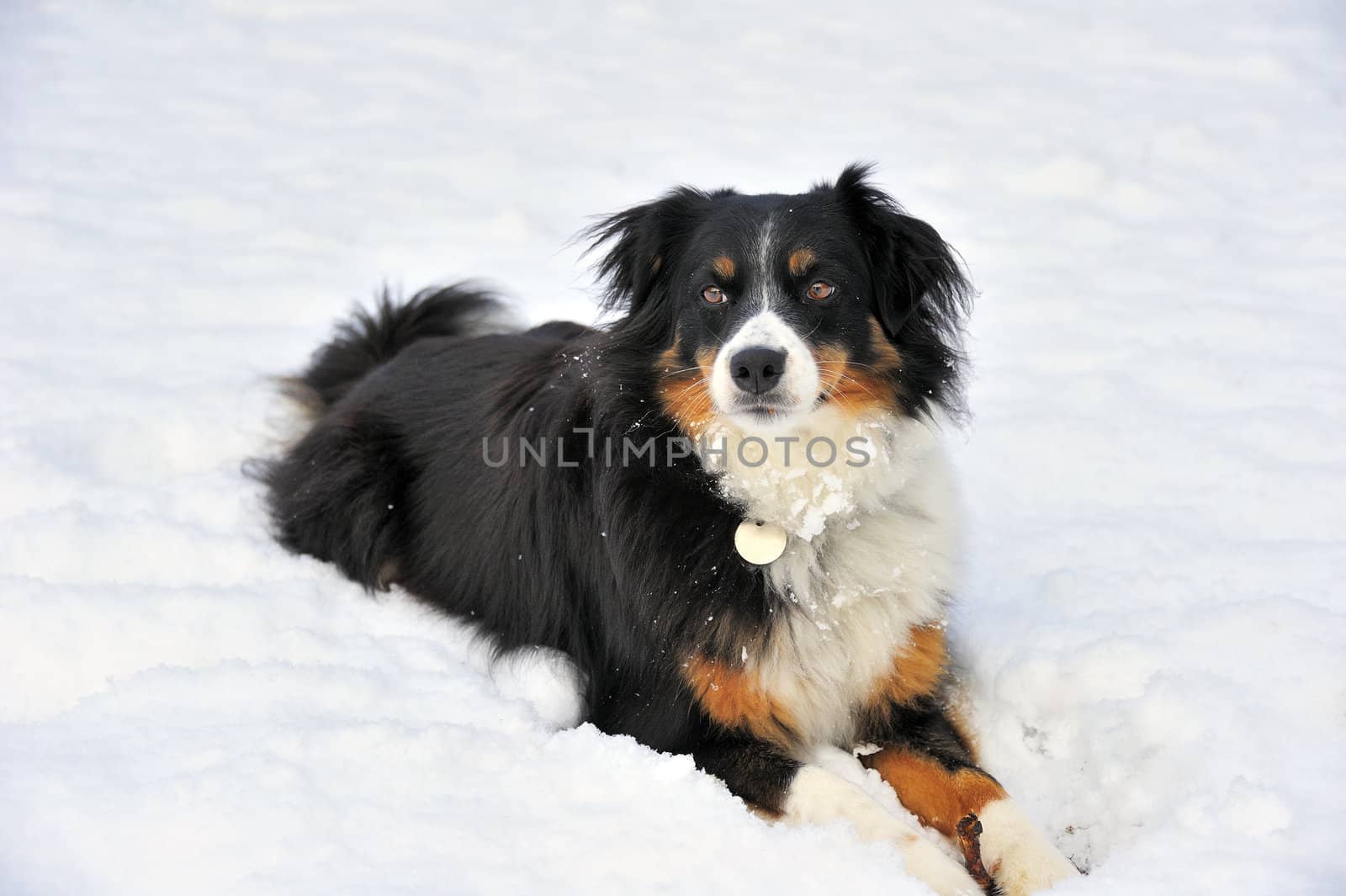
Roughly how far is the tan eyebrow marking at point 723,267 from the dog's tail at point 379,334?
226 centimetres

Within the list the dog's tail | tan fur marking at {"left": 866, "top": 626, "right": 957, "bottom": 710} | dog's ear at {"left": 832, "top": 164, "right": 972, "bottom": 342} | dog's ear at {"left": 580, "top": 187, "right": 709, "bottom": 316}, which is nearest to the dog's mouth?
dog's ear at {"left": 832, "top": 164, "right": 972, "bottom": 342}

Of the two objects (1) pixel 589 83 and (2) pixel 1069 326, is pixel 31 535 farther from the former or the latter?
(1) pixel 589 83

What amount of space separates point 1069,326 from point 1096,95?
4150 mm

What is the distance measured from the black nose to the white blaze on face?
1 centimetres

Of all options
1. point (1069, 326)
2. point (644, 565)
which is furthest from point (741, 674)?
point (1069, 326)

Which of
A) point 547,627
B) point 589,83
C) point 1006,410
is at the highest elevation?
point 589,83

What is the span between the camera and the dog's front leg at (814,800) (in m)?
2.79

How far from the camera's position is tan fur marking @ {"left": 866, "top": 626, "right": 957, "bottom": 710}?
332 cm

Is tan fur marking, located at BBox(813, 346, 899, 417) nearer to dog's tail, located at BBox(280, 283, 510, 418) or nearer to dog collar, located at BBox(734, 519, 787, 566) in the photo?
dog collar, located at BBox(734, 519, 787, 566)

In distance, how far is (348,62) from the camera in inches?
409

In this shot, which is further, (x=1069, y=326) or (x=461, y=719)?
(x=1069, y=326)

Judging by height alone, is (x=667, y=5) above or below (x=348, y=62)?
above

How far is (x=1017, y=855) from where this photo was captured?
279 cm

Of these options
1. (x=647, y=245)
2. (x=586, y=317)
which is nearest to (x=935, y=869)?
(x=647, y=245)
